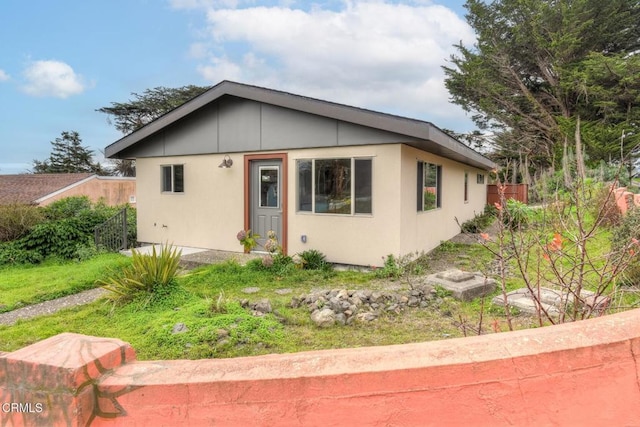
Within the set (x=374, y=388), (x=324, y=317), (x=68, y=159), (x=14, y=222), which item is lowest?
(x=324, y=317)

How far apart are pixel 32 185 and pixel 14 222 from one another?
14536mm

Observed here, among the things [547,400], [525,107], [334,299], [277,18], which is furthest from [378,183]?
[525,107]

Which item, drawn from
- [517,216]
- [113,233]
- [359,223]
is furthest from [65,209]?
[517,216]

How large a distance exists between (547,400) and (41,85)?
2562cm

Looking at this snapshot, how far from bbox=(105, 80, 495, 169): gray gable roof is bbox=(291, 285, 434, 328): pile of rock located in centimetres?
257

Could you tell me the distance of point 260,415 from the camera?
134 cm

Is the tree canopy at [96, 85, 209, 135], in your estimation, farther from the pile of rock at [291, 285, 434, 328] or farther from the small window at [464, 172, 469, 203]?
the pile of rock at [291, 285, 434, 328]

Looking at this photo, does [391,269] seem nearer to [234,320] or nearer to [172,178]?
[234,320]

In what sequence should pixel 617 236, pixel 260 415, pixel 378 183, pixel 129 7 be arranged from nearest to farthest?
pixel 260 415
pixel 617 236
pixel 378 183
pixel 129 7

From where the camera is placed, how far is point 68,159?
127 ft

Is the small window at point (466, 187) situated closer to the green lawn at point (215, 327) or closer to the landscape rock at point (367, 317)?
the green lawn at point (215, 327)

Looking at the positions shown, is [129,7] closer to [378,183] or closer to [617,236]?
[378,183]

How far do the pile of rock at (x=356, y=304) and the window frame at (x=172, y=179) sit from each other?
556cm

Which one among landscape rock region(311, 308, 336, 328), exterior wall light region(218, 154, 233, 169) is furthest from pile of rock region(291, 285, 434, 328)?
exterior wall light region(218, 154, 233, 169)
